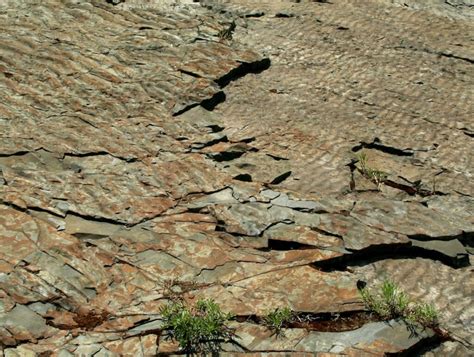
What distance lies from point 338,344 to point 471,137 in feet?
12.0

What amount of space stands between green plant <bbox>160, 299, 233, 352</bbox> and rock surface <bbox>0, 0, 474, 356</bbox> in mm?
87

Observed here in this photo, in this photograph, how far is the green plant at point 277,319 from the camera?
432 cm

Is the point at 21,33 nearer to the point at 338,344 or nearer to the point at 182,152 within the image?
the point at 182,152

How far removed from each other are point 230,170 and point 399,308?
218 cm

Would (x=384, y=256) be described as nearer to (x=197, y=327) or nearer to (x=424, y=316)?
(x=424, y=316)

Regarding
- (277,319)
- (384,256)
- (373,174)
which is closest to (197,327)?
(277,319)

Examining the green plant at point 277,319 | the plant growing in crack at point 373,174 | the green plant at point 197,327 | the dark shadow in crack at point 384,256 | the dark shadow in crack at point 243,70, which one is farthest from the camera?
the dark shadow in crack at point 243,70

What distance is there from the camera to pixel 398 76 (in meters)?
7.94

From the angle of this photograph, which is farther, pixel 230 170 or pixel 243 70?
pixel 243 70

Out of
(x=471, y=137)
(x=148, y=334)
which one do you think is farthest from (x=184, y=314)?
(x=471, y=137)

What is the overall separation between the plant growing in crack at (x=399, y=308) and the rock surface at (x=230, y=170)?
82 millimetres

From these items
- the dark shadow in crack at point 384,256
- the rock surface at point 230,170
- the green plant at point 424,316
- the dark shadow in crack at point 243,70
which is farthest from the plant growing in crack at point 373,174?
the dark shadow in crack at point 243,70

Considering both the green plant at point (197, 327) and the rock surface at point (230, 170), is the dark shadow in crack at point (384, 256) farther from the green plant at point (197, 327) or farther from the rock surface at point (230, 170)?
the green plant at point (197, 327)

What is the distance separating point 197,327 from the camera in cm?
416
